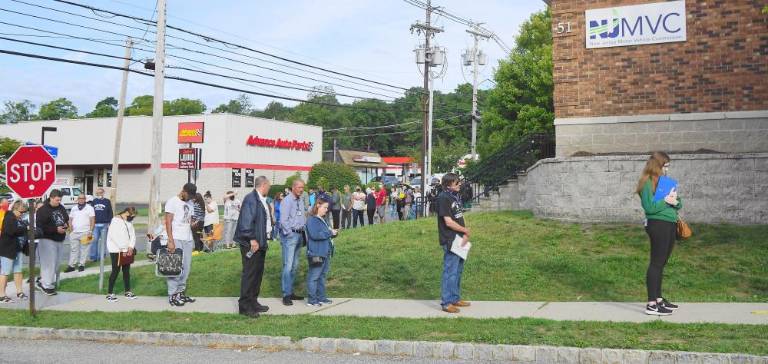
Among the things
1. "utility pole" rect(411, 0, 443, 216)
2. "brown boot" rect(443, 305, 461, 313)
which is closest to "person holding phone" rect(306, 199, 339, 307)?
"brown boot" rect(443, 305, 461, 313)

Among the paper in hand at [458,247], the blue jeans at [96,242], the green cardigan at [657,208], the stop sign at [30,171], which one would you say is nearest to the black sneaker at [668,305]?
the green cardigan at [657,208]

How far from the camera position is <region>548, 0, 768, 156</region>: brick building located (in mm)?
14688

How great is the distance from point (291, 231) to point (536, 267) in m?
4.05

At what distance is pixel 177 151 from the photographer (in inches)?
1965

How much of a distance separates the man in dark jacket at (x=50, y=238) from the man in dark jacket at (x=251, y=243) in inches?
177

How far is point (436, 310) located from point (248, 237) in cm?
271

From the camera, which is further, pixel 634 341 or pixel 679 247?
pixel 679 247

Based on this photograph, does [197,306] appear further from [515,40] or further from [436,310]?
[515,40]

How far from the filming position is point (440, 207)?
9.14 metres

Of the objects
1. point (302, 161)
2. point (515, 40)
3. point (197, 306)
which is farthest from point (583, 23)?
point (302, 161)

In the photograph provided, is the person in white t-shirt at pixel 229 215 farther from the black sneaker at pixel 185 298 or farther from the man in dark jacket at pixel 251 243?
the man in dark jacket at pixel 251 243

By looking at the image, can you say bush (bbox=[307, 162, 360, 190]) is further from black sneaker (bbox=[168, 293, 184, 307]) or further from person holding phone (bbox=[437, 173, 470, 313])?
person holding phone (bbox=[437, 173, 470, 313])

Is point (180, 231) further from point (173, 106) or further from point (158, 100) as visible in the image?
point (173, 106)

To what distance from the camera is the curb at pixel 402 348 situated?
21.2 feet
